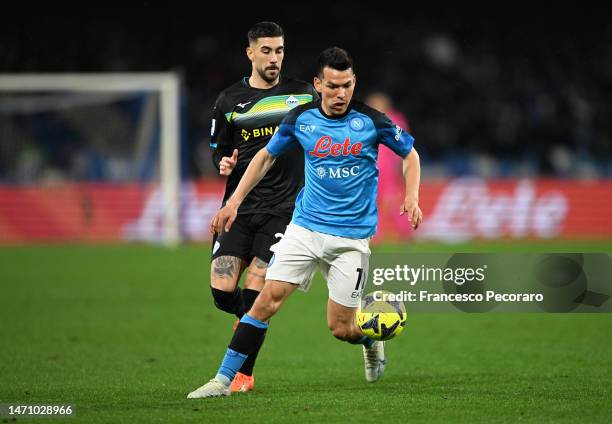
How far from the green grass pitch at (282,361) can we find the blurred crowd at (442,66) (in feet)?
36.5

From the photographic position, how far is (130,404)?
676 centimetres

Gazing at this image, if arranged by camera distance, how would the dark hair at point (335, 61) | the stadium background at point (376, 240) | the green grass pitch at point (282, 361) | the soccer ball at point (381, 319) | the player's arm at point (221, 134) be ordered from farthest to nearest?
the player's arm at point (221, 134) < the stadium background at point (376, 240) < the soccer ball at point (381, 319) < the dark hair at point (335, 61) < the green grass pitch at point (282, 361)

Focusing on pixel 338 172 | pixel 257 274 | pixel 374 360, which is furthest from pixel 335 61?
pixel 374 360

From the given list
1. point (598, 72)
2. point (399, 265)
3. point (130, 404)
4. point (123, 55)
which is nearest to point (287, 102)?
point (399, 265)

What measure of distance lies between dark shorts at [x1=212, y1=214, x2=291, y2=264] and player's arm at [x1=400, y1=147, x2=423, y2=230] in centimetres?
130

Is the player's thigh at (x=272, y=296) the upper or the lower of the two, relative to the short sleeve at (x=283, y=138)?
lower

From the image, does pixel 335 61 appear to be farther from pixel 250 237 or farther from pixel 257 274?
pixel 257 274

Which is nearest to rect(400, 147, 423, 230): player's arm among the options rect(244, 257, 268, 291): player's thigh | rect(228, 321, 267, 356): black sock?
rect(228, 321, 267, 356): black sock

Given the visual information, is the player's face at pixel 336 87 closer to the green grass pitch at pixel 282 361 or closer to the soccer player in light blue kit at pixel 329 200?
the soccer player in light blue kit at pixel 329 200

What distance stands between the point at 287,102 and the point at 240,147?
0.48m

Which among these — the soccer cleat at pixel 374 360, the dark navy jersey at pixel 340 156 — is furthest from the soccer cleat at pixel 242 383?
the dark navy jersey at pixel 340 156

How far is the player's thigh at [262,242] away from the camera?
793 cm

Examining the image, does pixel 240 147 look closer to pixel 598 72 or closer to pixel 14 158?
pixel 14 158

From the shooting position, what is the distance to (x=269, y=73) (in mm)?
8023
